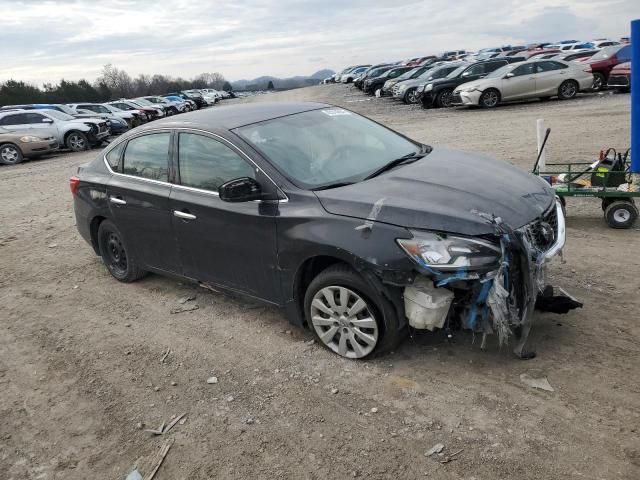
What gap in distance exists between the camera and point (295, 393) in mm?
3682

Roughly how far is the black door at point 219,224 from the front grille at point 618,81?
17244 millimetres

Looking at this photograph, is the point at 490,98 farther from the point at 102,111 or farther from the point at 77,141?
the point at 102,111

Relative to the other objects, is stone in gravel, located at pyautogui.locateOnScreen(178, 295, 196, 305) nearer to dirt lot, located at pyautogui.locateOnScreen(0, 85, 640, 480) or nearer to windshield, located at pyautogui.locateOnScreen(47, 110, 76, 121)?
dirt lot, located at pyautogui.locateOnScreen(0, 85, 640, 480)

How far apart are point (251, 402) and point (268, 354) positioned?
24.0 inches

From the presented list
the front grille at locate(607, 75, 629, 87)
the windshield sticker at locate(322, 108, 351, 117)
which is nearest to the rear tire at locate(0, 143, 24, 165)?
the windshield sticker at locate(322, 108, 351, 117)

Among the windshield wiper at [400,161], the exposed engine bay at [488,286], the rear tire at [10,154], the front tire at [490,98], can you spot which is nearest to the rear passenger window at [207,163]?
the windshield wiper at [400,161]

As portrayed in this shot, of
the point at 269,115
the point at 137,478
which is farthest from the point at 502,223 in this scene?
the point at 137,478

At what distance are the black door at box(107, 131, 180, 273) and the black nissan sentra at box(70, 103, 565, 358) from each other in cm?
2

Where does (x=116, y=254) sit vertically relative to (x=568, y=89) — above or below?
below

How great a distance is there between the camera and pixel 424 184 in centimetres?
390

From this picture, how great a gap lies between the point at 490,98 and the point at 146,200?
708 inches

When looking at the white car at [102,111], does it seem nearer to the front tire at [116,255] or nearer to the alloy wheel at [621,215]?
the front tire at [116,255]

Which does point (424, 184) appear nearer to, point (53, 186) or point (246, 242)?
point (246, 242)

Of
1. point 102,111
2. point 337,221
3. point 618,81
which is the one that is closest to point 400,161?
point 337,221
